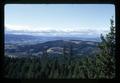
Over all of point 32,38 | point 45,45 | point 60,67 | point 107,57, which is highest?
point 32,38

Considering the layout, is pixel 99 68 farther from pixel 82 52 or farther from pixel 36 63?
pixel 36 63

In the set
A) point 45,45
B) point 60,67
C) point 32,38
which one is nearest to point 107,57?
point 60,67

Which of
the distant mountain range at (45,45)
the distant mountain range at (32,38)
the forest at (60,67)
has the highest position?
the distant mountain range at (32,38)

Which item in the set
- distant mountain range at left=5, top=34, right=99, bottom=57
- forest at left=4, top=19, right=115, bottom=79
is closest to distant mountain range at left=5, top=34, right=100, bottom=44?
distant mountain range at left=5, top=34, right=99, bottom=57

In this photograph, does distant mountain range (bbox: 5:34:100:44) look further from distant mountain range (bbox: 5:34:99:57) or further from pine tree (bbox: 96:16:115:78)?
pine tree (bbox: 96:16:115:78)

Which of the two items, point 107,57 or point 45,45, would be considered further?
point 107,57

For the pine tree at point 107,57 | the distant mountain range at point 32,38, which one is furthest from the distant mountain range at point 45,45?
the pine tree at point 107,57

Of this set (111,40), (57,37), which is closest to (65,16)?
(57,37)

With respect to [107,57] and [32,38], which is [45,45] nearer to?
[32,38]

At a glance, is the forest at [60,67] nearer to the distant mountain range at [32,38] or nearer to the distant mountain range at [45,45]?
the distant mountain range at [45,45]
